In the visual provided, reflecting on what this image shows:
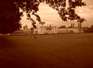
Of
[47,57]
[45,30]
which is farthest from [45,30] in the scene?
[47,57]

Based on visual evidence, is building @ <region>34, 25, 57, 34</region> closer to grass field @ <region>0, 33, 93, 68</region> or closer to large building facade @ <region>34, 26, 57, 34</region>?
large building facade @ <region>34, 26, 57, 34</region>

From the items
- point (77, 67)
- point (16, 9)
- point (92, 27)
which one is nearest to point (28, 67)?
point (77, 67)

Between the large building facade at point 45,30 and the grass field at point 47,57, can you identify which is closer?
the grass field at point 47,57

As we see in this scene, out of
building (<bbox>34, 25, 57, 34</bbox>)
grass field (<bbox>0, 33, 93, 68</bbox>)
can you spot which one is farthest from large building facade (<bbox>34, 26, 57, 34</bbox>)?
grass field (<bbox>0, 33, 93, 68</bbox>)

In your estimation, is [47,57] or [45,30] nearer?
[47,57]

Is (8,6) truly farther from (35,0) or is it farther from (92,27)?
(92,27)

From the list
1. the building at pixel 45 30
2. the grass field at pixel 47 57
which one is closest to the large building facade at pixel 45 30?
the building at pixel 45 30

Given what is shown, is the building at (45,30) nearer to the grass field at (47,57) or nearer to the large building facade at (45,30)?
the large building facade at (45,30)

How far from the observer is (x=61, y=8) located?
392 inches

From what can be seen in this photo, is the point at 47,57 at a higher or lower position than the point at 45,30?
lower

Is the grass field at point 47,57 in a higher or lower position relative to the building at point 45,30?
lower

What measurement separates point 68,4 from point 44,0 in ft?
5.60

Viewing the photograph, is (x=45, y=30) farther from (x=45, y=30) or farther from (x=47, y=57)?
(x=47, y=57)

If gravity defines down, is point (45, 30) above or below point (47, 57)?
above
